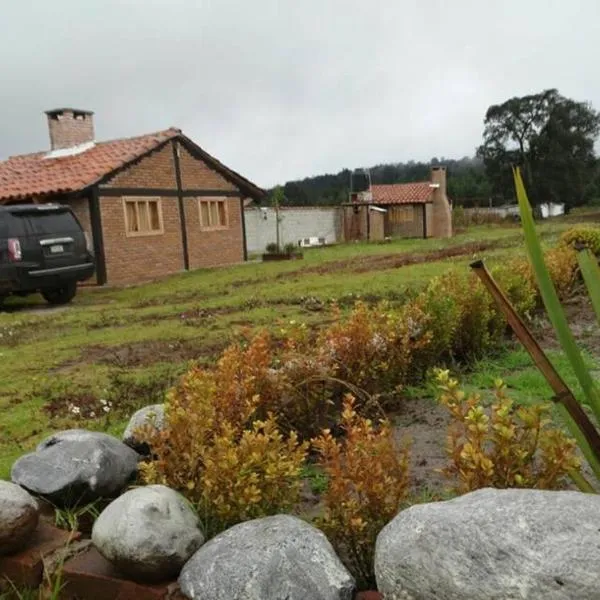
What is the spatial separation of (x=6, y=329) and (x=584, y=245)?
10.1m

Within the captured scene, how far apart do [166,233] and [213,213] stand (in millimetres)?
2464

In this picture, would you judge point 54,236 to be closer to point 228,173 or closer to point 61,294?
point 61,294

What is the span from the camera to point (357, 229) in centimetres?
3594

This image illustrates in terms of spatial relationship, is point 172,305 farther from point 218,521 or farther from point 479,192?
point 479,192

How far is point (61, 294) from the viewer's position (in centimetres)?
1385

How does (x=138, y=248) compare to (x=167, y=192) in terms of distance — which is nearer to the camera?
(x=138, y=248)

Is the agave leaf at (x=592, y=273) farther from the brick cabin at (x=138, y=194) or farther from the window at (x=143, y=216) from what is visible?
the window at (x=143, y=216)

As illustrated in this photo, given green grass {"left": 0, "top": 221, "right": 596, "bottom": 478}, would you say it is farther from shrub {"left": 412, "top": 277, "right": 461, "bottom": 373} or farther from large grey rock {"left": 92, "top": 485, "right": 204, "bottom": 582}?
large grey rock {"left": 92, "top": 485, "right": 204, "bottom": 582}

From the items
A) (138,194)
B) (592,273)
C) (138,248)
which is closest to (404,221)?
(138,194)

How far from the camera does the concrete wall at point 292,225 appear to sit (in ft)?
93.1

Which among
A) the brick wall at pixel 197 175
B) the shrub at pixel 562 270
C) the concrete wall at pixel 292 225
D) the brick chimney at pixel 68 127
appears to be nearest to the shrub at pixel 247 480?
the shrub at pixel 562 270

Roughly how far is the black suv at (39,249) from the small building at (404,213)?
23276 millimetres

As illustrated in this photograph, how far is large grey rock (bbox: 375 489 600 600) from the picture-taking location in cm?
157

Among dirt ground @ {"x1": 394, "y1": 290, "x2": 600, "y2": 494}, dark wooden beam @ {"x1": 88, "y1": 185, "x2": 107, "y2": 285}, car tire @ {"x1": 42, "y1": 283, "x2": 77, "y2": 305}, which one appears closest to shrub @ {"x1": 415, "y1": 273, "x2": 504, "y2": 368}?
dirt ground @ {"x1": 394, "y1": 290, "x2": 600, "y2": 494}
